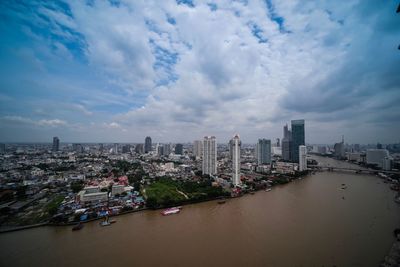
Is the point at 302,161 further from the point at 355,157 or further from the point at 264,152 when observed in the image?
the point at 355,157

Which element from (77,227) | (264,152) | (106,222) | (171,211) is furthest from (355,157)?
(77,227)

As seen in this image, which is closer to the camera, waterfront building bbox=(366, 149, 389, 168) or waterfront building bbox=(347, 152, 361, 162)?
waterfront building bbox=(366, 149, 389, 168)

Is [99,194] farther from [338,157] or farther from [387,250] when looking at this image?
[338,157]

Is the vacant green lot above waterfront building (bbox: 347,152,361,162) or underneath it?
underneath

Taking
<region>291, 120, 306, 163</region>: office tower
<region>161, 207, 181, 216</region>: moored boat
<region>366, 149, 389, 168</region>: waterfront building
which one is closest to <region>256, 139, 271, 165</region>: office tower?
<region>291, 120, 306, 163</region>: office tower

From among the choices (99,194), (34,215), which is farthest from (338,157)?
(34,215)

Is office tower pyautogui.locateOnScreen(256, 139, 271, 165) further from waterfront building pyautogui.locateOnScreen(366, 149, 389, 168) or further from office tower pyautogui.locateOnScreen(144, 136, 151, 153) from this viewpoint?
office tower pyautogui.locateOnScreen(144, 136, 151, 153)

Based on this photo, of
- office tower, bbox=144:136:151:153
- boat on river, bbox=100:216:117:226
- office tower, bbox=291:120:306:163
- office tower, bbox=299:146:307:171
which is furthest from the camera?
office tower, bbox=144:136:151:153
